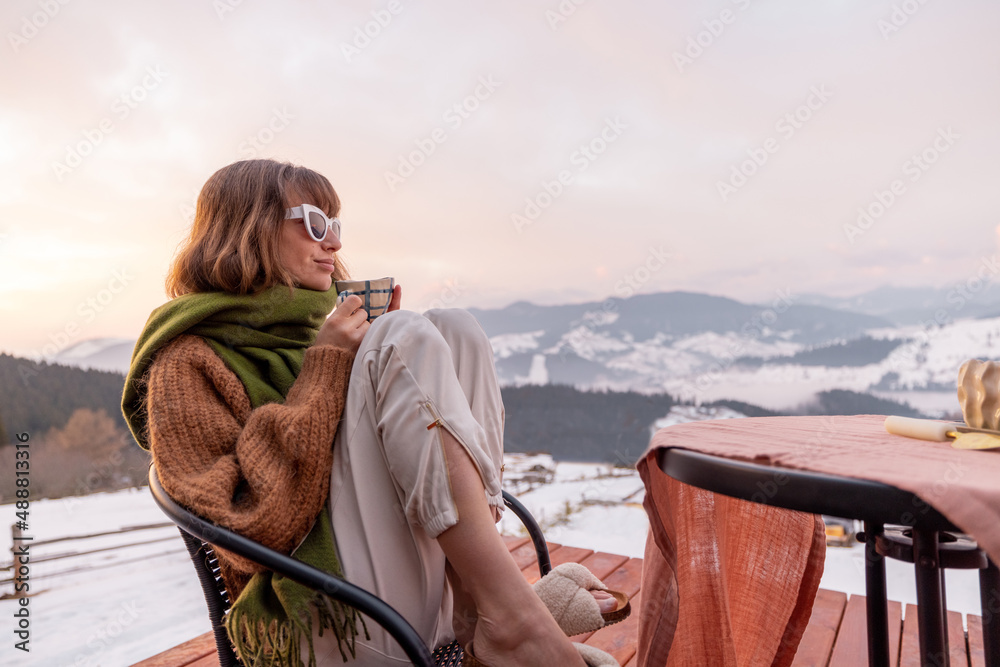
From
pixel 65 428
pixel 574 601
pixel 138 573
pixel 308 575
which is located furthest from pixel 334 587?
pixel 65 428

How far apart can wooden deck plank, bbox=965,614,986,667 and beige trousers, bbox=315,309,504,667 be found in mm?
1486

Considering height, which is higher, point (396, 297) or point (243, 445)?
point (396, 297)

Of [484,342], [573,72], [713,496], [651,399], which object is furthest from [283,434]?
[651,399]

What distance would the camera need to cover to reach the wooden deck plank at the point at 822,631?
62.2 inches

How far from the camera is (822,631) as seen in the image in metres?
1.75

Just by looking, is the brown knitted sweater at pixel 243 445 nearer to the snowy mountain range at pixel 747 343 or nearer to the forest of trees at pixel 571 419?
the forest of trees at pixel 571 419

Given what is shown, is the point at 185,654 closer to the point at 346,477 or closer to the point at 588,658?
the point at 346,477

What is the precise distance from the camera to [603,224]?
15.4 ft

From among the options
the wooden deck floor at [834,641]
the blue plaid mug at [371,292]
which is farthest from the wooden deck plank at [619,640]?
the blue plaid mug at [371,292]

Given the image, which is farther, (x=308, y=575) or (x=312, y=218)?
(x=312, y=218)

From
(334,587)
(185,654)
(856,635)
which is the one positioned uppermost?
(334,587)

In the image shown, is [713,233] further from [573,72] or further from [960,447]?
[960,447]

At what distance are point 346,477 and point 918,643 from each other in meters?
1.52

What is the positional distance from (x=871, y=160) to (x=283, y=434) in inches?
175
